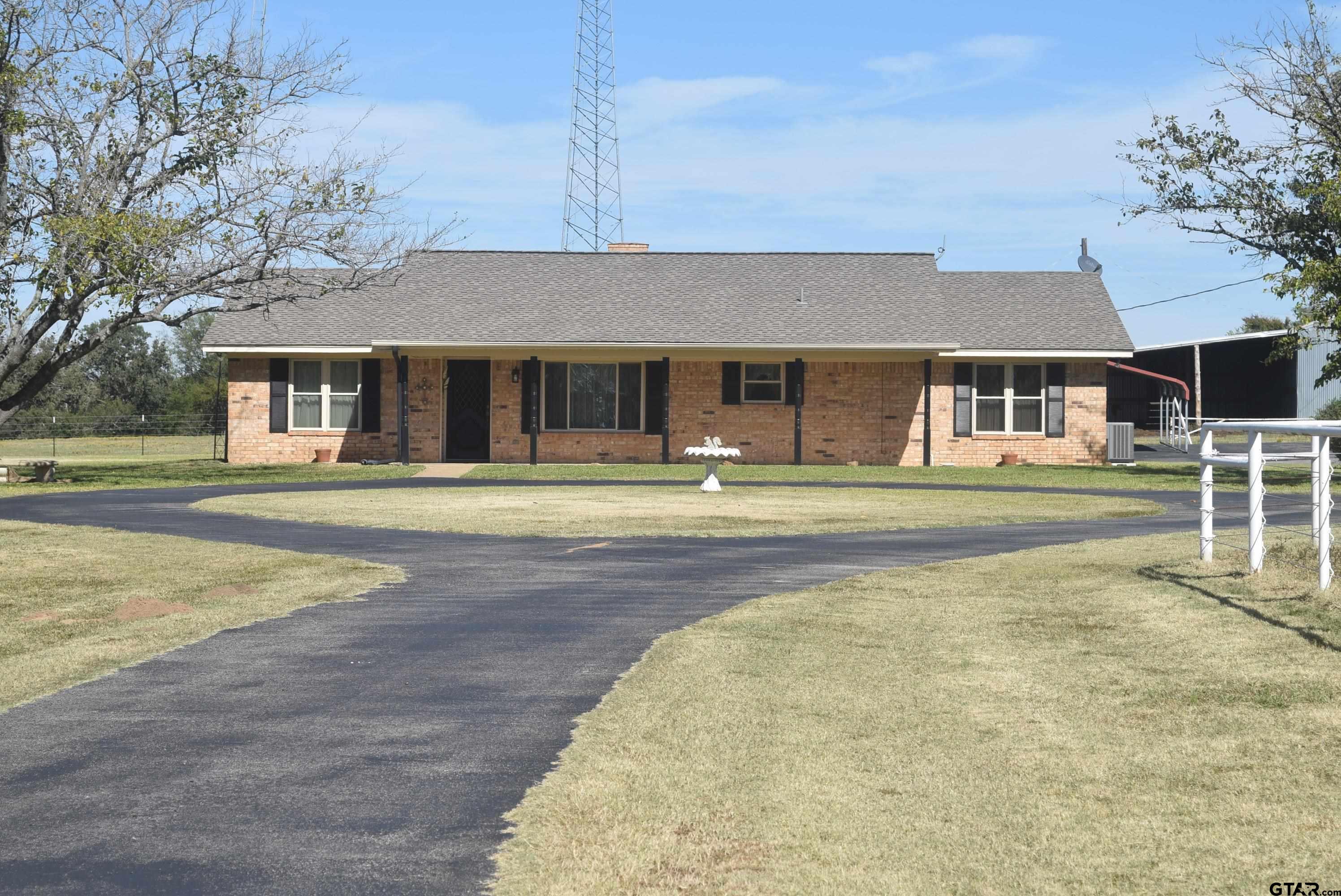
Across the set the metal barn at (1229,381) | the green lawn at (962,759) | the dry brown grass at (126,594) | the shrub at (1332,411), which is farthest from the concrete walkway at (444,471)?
the shrub at (1332,411)

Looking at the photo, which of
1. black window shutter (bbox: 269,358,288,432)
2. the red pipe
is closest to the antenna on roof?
the red pipe

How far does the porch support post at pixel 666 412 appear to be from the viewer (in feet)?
115

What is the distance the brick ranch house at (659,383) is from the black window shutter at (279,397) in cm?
4

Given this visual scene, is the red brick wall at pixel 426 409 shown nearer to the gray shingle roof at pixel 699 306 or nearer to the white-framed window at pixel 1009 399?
the gray shingle roof at pixel 699 306

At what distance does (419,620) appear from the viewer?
1093 cm

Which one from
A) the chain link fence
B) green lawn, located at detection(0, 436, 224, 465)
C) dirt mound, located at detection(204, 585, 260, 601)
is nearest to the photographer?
dirt mound, located at detection(204, 585, 260, 601)

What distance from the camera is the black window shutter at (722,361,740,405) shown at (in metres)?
35.8

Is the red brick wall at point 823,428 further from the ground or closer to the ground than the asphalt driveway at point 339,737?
further from the ground

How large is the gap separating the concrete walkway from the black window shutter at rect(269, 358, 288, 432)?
13.8ft

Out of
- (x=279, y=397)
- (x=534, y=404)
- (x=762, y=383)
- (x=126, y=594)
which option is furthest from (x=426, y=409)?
(x=126, y=594)

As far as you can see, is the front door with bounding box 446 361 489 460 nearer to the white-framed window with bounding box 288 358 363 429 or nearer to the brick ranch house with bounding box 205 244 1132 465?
the brick ranch house with bounding box 205 244 1132 465

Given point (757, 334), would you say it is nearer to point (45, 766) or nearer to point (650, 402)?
point (650, 402)

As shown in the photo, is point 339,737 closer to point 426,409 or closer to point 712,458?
point 712,458

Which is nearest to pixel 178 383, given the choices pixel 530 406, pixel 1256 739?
pixel 530 406
